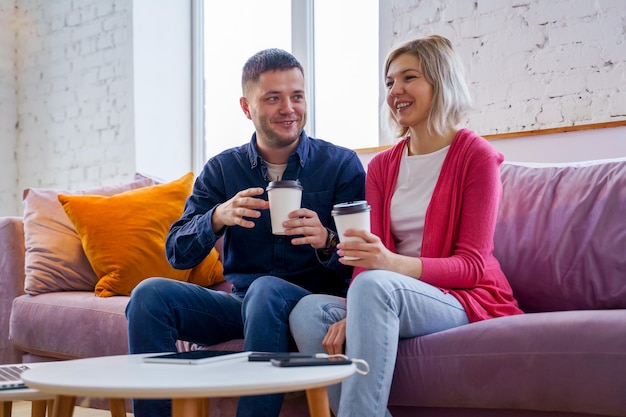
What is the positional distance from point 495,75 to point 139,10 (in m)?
2.29

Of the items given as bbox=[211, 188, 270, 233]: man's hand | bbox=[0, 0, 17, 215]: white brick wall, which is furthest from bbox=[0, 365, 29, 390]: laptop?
bbox=[0, 0, 17, 215]: white brick wall

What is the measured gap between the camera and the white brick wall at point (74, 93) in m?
4.19

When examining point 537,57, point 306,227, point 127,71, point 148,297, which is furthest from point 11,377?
point 127,71

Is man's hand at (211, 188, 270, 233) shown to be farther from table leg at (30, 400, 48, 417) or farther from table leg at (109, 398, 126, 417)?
table leg at (30, 400, 48, 417)

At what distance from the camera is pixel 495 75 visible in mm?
2707

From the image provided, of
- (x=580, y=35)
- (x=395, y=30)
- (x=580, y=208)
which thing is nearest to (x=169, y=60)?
(x=395, y=30)

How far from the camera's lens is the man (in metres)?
1.75

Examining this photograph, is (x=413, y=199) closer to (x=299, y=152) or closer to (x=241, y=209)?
(x=299, y=152)

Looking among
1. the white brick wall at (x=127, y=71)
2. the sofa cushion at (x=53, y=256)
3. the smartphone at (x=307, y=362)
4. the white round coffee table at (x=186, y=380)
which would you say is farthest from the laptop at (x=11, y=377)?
the white brick wall at (x=127, y=71)

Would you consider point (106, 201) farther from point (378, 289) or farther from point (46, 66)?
point (46, 66)

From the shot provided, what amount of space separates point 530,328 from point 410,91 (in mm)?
728

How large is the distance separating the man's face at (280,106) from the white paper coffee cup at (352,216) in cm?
55

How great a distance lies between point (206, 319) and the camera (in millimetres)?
1878

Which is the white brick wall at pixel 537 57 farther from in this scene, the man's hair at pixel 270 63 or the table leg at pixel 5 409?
the table leg at pixel 5 409
